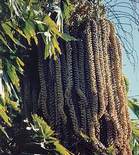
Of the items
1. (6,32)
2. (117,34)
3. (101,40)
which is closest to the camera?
(6,32)

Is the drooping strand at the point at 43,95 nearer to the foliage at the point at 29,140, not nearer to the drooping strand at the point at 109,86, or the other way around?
the foliage at the point at 29,140

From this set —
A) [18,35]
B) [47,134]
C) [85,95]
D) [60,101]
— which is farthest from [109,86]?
[18,35]

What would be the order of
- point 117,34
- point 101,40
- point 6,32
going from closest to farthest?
point 6,32 < point 101,40 < point 117,34

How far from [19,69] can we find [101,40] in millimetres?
623

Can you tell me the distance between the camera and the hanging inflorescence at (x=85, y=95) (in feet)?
14.9

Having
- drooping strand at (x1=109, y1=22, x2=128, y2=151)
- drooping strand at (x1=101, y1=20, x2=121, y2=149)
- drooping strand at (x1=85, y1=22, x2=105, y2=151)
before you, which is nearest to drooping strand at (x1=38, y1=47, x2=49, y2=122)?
drooping strand at (x1=85, y1=22, x2=105, y2=151)

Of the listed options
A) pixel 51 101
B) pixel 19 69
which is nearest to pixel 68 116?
pixel 51 101

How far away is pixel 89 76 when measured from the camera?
461 cm

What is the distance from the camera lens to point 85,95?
4.58 metres

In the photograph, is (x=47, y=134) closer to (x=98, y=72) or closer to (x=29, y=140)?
(x=29, y=140)

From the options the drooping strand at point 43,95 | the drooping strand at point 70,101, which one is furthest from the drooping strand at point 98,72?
the drooping strand at point 43,95

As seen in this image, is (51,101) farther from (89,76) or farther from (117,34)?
(117,34)

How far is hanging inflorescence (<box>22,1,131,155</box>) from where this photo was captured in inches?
179

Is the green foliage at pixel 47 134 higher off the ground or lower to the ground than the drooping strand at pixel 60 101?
lower
